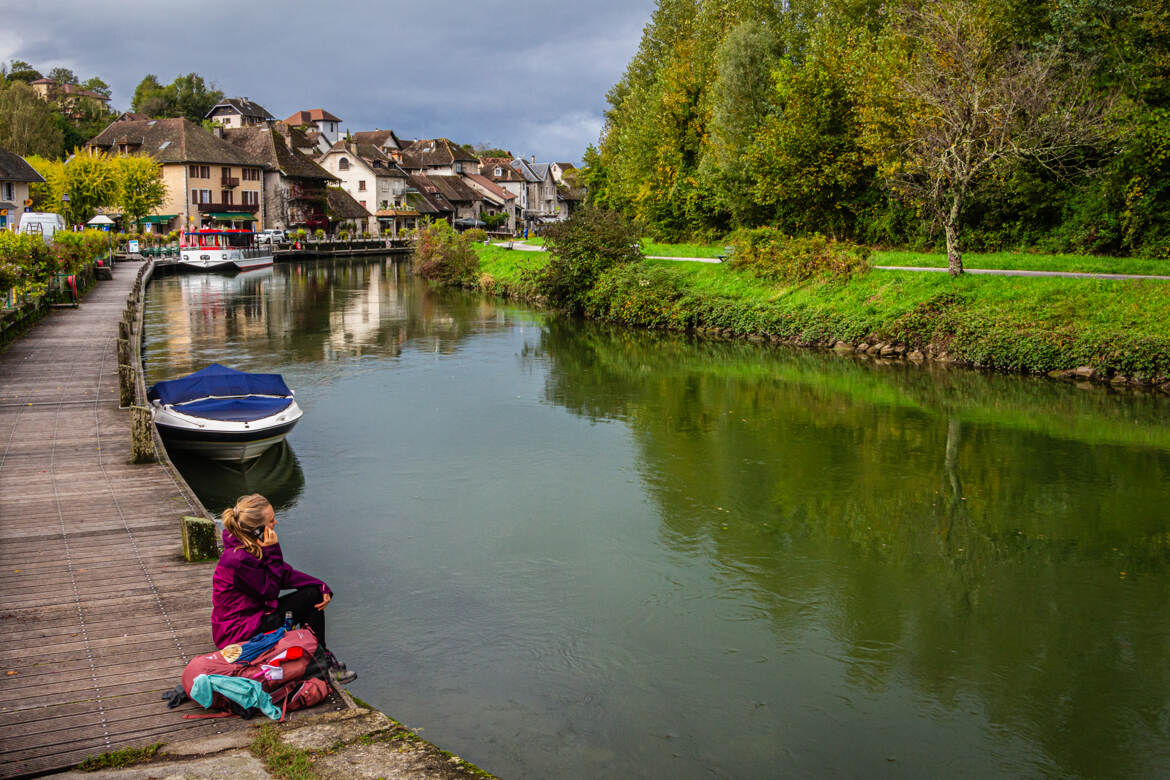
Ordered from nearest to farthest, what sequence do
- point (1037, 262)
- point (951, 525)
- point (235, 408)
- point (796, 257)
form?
point (951, 525) < point (235, 408) < point (1037, 262) < point (796, 257)

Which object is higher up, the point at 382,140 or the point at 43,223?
the point at 382,140

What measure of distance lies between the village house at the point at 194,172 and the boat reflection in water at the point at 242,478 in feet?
237

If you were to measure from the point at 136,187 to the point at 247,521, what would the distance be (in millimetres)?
78210

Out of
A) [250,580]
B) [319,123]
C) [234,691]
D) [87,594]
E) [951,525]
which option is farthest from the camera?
[319,123]

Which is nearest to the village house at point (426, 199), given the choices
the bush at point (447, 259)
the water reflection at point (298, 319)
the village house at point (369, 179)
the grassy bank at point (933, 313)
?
the village house at point (369, 179)

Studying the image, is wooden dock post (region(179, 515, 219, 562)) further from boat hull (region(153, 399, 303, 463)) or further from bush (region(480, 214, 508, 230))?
bush (region(480, 214, 508, 230))

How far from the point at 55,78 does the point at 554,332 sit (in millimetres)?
162595

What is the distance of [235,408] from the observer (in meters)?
18.2

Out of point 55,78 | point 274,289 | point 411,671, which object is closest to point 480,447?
point 411,671

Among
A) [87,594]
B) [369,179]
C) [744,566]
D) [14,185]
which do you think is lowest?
[744,566]

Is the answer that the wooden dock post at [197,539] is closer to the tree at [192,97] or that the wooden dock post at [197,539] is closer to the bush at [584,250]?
the bush at [584,250]

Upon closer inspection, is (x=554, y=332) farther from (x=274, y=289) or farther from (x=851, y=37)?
(x=274, y=289)

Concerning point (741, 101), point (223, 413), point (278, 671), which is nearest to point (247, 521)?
point (278, 671)

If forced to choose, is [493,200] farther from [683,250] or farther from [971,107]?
[971,107]
